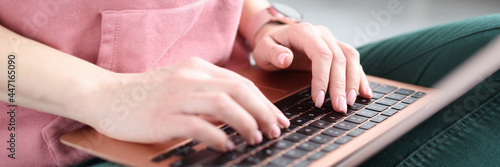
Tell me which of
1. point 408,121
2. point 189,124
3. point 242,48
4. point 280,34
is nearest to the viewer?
point 189,124

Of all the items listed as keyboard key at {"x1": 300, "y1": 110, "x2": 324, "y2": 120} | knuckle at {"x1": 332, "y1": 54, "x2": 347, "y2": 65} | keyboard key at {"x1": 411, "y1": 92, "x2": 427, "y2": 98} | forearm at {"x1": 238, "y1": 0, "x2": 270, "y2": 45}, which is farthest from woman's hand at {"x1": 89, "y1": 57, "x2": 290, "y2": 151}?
forearm at {"x1": 238, "y1": 0, "x2": 270, "y2": 45}

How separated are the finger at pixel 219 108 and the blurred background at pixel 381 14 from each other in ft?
6.06

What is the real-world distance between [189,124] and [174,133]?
0.8 inches

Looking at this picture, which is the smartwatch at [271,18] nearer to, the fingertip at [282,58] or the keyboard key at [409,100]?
the fingertip at [282,58]

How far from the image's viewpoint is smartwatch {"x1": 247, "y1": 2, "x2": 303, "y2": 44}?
0.91 meters

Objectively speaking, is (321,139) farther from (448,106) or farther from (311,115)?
(448,106)

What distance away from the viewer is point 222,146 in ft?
1.57

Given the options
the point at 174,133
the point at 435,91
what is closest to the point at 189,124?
the point at 174,133

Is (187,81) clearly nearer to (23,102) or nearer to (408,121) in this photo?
(23,102)

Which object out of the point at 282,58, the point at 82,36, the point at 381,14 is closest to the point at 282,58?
the point at 282,58

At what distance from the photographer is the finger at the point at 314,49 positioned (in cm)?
67

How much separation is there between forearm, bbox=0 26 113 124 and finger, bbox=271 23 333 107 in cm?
30

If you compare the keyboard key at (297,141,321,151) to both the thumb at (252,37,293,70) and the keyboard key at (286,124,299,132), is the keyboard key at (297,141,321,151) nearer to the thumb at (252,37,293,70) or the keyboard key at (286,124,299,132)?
the keyboard key at (286,124,299,132)

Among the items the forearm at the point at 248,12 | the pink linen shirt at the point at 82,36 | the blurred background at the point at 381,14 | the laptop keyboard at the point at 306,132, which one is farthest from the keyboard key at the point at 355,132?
the blurred background at the point at 381,14
